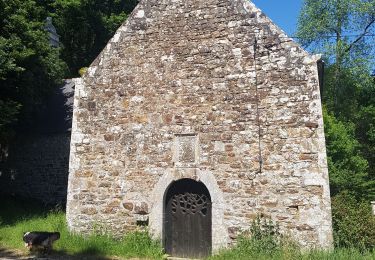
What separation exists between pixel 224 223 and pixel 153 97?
10.4 feet

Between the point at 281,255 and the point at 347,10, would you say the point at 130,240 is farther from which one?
the point at 347,10

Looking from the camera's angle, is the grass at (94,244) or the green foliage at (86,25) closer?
the grass at (94,244)

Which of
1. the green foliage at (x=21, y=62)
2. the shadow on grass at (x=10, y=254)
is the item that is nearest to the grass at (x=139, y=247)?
the shadow on grass at (x=10, y=254)

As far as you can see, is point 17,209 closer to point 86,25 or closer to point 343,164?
point 86,25

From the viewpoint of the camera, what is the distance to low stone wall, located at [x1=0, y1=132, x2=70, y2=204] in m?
14.9

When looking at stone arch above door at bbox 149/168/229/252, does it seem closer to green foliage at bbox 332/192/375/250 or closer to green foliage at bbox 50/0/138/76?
green foliage at bbox 332/192/375/250

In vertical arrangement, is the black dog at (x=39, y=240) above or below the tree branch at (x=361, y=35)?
below

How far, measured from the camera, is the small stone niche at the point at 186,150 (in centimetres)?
785

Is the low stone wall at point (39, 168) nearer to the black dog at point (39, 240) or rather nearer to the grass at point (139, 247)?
the grass at point (139, 247)

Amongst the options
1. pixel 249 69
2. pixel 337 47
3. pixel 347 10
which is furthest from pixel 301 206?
pixel 347 10

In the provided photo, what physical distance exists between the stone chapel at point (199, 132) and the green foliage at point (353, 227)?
73 centimetres

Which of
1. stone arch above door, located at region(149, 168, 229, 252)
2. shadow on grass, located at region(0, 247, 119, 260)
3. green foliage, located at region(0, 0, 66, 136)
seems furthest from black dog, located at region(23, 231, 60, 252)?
green foliage, located at region(0, 0, 66, 136)

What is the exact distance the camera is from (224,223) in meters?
7.43

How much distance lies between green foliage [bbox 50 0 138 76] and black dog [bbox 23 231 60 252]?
623 inches
